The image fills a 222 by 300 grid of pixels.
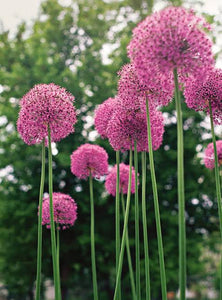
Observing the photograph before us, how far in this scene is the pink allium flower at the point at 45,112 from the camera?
2842mm

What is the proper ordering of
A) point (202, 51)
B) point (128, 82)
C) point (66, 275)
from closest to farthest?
point (202, 51)
point (128, 82)
point (66, 275)

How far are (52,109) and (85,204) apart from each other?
8.54m

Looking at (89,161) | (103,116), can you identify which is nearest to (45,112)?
(103,116)

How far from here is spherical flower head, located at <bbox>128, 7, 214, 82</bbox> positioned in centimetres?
218

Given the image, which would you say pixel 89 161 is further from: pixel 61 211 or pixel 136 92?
pixel 136 92

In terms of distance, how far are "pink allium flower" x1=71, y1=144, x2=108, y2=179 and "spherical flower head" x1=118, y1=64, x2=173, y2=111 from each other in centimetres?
143

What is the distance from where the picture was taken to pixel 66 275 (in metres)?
11.6

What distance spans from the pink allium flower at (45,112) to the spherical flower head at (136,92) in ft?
1.72

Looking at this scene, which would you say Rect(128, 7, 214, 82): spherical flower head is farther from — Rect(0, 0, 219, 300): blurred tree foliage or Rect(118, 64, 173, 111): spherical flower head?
Rect(0, 0, 219, 300): blurred tree foliage

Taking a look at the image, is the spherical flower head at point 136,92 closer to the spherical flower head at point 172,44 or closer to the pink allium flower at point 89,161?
the spherical flower head at point 172,44

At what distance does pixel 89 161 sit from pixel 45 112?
4.81 ft

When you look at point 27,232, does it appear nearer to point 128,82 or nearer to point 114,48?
point 114,48

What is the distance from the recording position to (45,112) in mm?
2832

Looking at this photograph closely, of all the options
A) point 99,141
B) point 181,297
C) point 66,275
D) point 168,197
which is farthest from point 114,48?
point 181,297
